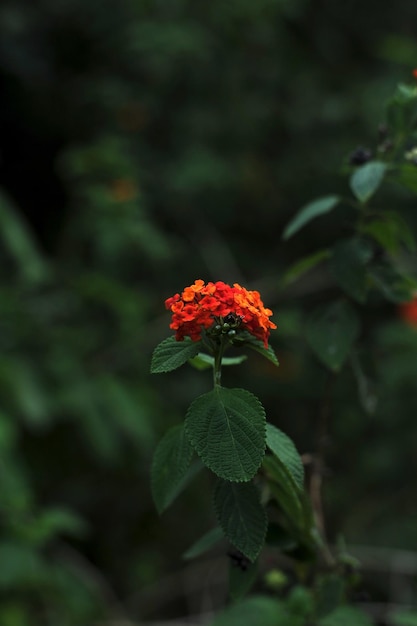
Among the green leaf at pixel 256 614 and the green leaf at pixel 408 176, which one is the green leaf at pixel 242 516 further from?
the green leaf at pixel 408 176

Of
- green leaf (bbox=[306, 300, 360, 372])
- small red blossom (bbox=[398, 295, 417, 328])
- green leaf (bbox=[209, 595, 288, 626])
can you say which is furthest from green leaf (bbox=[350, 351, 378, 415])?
small red blossom (bbox=[398, 295, 417, 328])

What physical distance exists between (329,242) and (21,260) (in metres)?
1.98

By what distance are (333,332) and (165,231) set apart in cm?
302

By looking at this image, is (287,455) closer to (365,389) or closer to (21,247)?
(365,389)

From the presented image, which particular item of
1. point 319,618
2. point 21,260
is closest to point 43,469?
point 21,260

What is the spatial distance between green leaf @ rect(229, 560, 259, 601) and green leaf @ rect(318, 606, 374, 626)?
0.23 meters

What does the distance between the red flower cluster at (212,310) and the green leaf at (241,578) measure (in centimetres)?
35

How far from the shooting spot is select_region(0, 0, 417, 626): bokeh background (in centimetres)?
330

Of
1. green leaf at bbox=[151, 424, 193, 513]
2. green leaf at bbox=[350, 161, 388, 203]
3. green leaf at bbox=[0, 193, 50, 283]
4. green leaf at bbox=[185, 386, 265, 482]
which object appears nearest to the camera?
green leaf at bbox=[185, 386, 265, 482]

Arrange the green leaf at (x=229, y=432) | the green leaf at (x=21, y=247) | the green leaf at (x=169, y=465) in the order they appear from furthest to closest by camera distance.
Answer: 1. the green leaf at (x=21, y=247)
2. the green leaf at (x=169, y=465)
3. the green leaf at (x=229, y=432)

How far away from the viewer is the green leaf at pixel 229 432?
0.84 meters

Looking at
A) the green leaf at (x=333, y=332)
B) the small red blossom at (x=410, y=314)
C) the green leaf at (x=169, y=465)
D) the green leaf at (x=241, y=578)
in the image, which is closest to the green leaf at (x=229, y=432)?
the green leaf at (x=169, y=465)

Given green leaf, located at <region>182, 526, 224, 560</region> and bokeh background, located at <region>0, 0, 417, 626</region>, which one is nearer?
green leaf, located at <region>182, 526, 224, 560</region>

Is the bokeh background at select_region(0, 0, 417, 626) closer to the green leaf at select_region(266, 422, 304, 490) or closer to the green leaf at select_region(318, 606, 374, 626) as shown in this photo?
the green leaf at select_region(318, 606, 374, 626)
